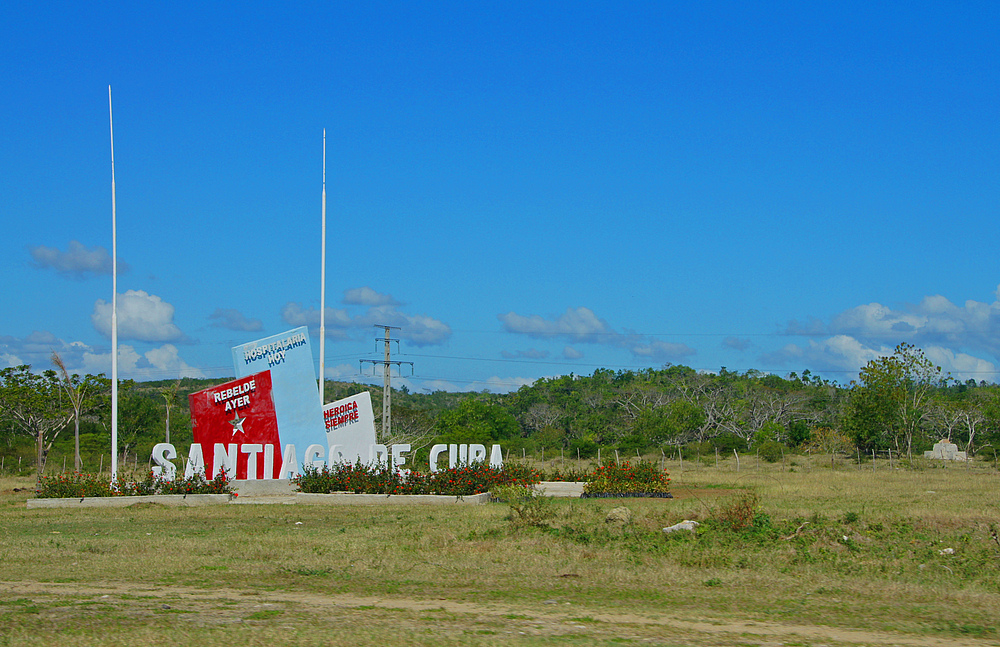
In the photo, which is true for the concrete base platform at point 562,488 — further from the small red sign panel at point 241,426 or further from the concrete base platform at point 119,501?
the concrete base platform at point 119,501

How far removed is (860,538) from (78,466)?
121 feet

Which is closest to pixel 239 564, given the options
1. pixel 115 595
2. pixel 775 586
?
pixel 115 595

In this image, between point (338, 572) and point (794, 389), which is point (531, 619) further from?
point (794, 389)

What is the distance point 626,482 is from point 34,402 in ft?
106

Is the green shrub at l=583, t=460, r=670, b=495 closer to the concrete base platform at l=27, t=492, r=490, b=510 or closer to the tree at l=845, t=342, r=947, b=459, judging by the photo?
the concrete base platform at l=27, t=492, r=490, b=510

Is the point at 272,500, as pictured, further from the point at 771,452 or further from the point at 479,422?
the point at 479,422

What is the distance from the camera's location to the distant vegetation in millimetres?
51656

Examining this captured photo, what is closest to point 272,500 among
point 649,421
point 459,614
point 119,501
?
point 119,501

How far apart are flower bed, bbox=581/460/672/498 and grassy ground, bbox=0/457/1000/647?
28.6 ft

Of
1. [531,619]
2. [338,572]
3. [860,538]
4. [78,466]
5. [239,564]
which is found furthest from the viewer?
[78,466]

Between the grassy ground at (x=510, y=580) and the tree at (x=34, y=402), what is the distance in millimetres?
27944

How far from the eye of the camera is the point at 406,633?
9.59 meters

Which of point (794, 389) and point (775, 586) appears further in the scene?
point (794, 389)

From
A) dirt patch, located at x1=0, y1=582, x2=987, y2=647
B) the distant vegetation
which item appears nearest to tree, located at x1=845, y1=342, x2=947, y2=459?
the distant vegetation
